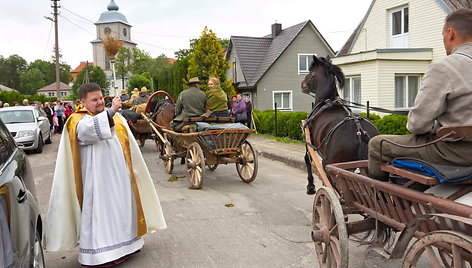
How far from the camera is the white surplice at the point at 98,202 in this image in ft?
13.4

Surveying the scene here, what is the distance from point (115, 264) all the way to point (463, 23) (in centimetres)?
389

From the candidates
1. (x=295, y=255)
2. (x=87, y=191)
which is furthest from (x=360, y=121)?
(x=87, y=191)

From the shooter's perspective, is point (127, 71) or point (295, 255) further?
point (127, 71)

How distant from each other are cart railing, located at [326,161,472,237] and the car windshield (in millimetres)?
14142

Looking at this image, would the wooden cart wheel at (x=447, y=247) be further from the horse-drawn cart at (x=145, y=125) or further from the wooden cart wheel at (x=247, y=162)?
the horse-drawn cart at (x=145, y=125)

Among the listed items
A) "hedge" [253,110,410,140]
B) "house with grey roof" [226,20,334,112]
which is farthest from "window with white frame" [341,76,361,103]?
"house with grey roof" [226,20,334,112]

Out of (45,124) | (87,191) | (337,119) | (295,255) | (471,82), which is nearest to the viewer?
(471,82)

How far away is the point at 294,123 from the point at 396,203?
12.9 m

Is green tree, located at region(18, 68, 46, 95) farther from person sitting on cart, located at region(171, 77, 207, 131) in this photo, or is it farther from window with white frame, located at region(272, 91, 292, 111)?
person sitting on cart, located at region(171, 77, 207, 131)

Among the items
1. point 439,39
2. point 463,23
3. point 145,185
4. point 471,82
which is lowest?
point 145,185

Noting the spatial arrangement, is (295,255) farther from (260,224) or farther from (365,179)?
(365,179)

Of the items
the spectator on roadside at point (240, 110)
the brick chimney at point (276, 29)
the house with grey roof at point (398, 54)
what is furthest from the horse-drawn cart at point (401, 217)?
the brick chimney at point (276, 29)

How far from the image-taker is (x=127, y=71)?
9150 centimetres

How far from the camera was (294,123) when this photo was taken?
15.9 metres
